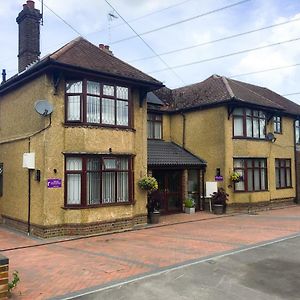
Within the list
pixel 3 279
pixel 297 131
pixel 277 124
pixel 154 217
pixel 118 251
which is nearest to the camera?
pixel 3 279

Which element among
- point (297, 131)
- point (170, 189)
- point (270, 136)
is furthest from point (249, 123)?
point (297, 131)

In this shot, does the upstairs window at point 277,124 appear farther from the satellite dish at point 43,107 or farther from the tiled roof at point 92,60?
the satellite dish at point 43,107

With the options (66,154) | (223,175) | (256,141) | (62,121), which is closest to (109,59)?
(62,121)

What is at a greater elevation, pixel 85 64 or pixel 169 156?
pixel 85 64

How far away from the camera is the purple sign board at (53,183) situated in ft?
41.3

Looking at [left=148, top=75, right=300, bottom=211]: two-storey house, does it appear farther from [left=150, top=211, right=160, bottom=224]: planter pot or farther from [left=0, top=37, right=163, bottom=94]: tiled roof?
[left=0, top=37, right=163, bottom=94]: tiled roof

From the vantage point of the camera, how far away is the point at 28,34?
16.0 meters

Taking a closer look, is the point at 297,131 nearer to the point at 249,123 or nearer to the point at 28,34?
the point at 249,123

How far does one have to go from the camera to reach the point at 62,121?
13.0 metres

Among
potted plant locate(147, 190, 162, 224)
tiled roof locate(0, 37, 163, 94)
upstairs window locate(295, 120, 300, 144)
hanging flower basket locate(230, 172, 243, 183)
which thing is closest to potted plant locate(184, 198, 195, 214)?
hanging flower basket locate(230, 172, 243, 183)

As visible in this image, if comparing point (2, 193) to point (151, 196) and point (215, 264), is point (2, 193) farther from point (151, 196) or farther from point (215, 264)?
point (215, 264)

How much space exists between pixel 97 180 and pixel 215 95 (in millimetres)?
9961

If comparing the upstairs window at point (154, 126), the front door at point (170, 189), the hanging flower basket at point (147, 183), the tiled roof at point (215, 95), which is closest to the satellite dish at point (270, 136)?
the tiled roof at point (215, 95)

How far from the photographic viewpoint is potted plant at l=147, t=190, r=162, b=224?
15.5 m
